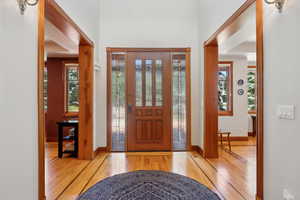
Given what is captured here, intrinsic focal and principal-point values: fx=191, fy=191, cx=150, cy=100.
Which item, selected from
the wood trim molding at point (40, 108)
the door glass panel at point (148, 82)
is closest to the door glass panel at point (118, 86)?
the door glass panel at point (148, 82)

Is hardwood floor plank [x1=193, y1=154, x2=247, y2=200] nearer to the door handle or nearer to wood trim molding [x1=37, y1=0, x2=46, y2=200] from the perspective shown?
the door handle

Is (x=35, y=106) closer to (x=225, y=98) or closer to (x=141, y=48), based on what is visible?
(x=141, y=48)

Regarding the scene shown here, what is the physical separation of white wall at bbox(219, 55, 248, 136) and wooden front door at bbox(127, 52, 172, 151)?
2.07 metres

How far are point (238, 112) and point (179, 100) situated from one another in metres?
2.01

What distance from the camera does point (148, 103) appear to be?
14.7ft

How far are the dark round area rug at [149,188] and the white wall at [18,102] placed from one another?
0.85 meters

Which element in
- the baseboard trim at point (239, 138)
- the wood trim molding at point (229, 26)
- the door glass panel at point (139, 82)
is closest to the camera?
the wood trim molding at point (229, 26)

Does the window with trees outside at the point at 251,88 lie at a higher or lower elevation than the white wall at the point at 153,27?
lower

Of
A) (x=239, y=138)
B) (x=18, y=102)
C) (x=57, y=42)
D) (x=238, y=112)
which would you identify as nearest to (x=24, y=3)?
(x=18, y=102)

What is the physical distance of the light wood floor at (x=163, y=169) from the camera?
8.34ft

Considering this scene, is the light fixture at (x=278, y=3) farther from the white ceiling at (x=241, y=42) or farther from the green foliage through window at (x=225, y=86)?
the green foliage through window at (x=225, y=86)

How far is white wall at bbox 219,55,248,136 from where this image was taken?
219 inches

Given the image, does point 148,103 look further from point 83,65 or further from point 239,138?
point 239,138

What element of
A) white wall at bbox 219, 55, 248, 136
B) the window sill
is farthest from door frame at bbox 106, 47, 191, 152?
the window sill
